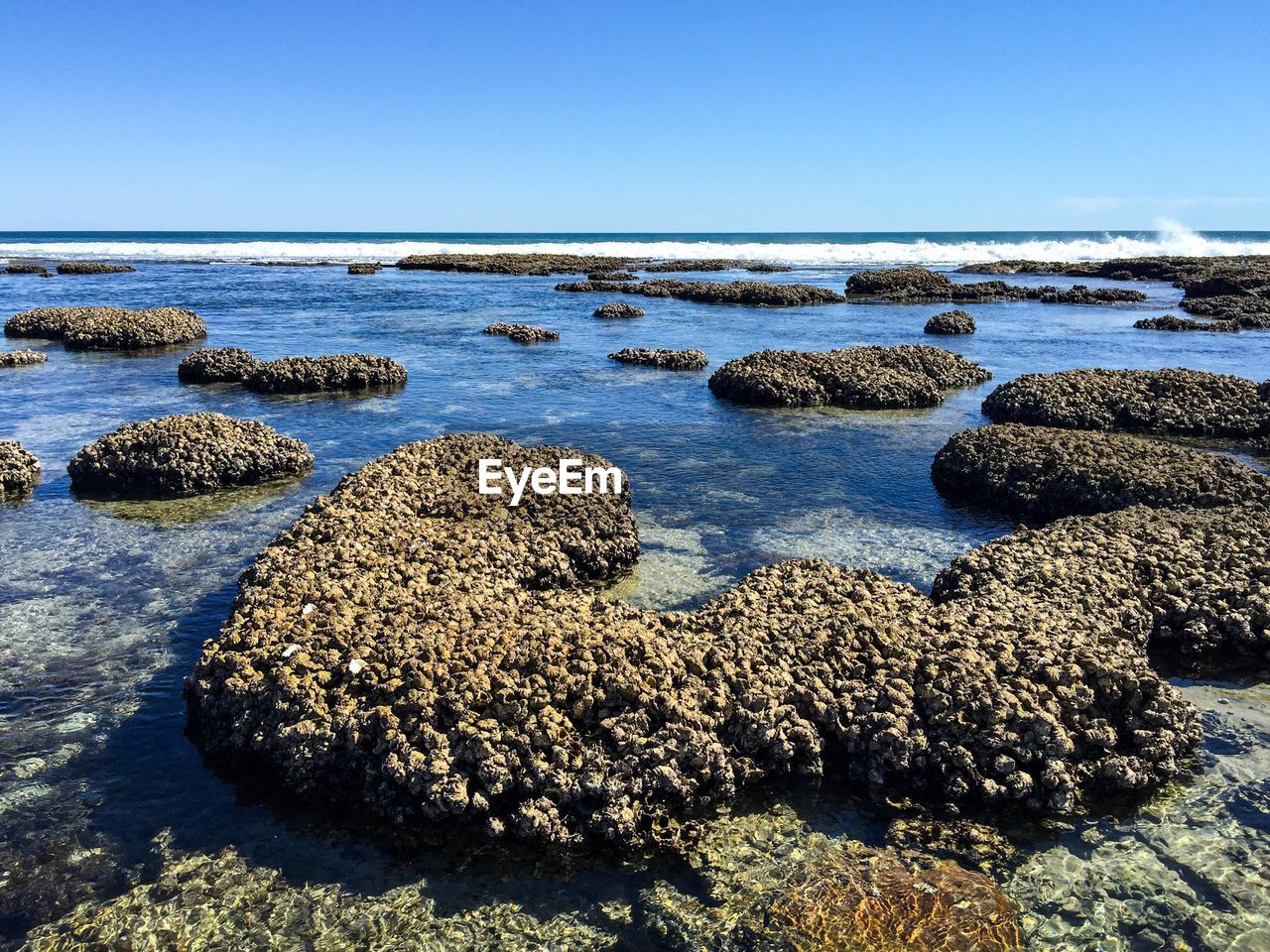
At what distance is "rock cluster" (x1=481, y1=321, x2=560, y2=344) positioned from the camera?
122 ft

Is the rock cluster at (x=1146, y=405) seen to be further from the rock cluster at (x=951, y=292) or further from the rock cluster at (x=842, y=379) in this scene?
the rock cluster at (x=951, y=292)

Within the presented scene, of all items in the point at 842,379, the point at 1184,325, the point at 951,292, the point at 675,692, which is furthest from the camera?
the point at 951,292

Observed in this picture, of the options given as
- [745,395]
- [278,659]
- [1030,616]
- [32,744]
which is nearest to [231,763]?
[278,659]

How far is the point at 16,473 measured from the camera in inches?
632

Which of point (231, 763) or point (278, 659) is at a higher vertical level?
point (278, 659)

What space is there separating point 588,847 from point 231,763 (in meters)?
3.64

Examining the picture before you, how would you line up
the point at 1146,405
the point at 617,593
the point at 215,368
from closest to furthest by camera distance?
1. the point at 617,593
2. the point at 1146,405
3. the point at 215,368

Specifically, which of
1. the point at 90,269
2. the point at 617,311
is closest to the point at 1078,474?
the point at 617,311

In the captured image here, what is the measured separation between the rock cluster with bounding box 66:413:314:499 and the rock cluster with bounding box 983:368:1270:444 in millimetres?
18402

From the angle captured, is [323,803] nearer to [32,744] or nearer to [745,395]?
[32,744]

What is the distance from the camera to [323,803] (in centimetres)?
757

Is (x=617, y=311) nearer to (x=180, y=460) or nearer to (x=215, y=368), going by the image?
(x=215, y=368)

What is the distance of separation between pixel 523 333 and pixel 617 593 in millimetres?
27069

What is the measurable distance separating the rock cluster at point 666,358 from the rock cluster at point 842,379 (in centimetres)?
380
